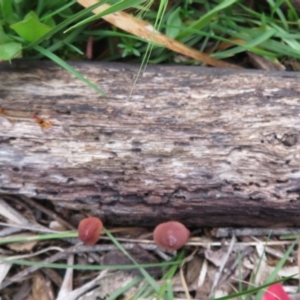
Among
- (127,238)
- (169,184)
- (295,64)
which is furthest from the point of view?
(295,64)

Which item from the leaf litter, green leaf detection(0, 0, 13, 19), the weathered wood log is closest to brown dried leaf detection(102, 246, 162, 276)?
the leaf litter

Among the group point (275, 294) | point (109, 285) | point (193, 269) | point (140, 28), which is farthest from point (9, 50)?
point (275, 294)

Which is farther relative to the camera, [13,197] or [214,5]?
[214,5]

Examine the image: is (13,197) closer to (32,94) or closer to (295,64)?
(32,94)

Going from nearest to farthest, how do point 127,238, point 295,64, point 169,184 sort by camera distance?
point 169,184 < point 127,238 < point 295,64

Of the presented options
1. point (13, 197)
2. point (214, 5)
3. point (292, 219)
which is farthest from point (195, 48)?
point (13, 197)

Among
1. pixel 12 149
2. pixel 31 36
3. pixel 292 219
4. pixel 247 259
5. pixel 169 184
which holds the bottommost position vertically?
pixel 247 259
